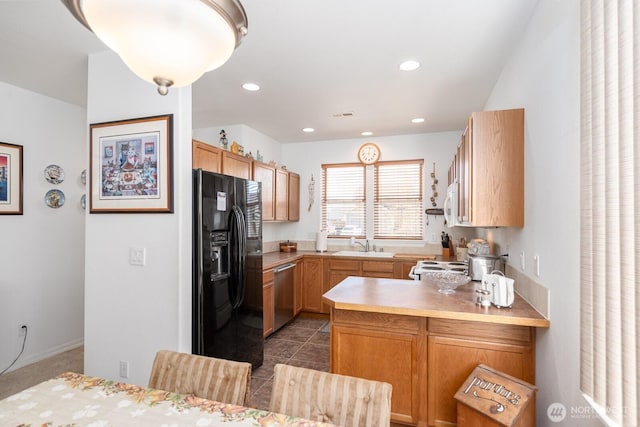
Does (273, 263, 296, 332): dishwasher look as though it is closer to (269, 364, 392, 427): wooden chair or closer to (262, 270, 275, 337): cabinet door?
(262, 270, 275, 337): cabinet door

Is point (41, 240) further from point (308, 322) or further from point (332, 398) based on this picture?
point (332, 398)

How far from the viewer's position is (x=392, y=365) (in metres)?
2.05

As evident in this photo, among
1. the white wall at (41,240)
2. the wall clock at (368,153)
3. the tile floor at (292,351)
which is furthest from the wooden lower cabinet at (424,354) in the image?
the wall clock at (368,153)

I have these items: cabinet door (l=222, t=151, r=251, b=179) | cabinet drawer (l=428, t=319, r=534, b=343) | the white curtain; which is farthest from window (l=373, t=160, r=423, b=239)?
the white curtain

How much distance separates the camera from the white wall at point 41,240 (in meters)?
2.96

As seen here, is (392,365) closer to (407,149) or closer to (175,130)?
(175,130)

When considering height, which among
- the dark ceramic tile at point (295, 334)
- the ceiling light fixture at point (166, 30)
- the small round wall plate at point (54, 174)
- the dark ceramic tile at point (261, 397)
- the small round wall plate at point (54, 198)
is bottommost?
the dark ceramic tile at point (295, 334)

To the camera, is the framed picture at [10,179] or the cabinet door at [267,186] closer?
the framed picture at [10,179]

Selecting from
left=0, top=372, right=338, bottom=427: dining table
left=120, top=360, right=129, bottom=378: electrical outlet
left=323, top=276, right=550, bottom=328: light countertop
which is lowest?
left=120, top=360, right=129, bottom=378: electrical outlet

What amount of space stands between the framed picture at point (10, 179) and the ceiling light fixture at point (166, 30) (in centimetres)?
292

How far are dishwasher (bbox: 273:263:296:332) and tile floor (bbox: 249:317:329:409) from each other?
0.16 meters

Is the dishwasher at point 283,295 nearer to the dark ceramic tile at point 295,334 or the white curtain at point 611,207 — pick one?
the dark ceramic tile at point 295,334

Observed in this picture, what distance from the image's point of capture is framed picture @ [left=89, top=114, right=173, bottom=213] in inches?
89.6

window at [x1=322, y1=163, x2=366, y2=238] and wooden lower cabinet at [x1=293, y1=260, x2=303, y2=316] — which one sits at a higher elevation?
window at [x1=322, y1=163, x2=366, y2=238]
